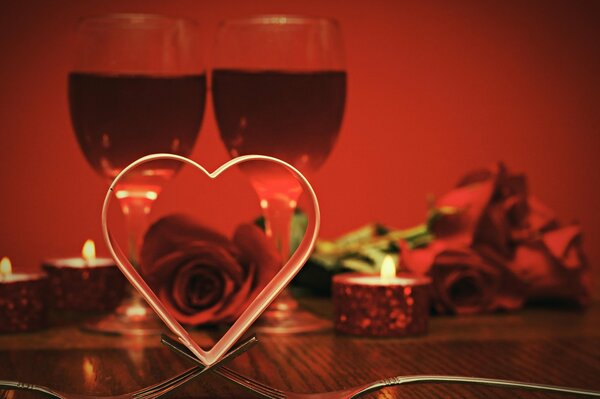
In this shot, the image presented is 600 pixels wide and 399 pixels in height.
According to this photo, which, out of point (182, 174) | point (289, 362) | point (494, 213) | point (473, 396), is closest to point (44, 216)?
point (182, 174)

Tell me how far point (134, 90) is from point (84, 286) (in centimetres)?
22

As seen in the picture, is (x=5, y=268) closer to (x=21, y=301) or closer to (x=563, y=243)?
(x=21, y=301)

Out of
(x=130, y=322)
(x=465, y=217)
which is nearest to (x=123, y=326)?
(x=130, y=322)

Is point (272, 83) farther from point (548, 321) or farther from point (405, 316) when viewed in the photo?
point (548, 321)

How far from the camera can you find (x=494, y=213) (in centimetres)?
94

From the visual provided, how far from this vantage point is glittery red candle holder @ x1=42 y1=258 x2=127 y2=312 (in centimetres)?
88

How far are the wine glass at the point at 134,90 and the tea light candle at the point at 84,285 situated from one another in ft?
0.34

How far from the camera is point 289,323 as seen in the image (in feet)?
2.60

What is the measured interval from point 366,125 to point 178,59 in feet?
3.77

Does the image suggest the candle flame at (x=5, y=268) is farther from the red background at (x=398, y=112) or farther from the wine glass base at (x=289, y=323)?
the red background at (x=398, y=112)

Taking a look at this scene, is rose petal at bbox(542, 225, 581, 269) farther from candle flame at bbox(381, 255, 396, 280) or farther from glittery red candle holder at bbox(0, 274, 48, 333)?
glittery red candle holder at bbox(0, 274, 48, 333)

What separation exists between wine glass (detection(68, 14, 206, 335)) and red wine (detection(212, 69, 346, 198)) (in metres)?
0.03

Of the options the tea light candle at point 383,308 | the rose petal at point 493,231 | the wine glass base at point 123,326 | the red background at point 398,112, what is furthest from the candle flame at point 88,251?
the red background at point 398,112

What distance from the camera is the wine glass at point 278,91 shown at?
2.49 ft
